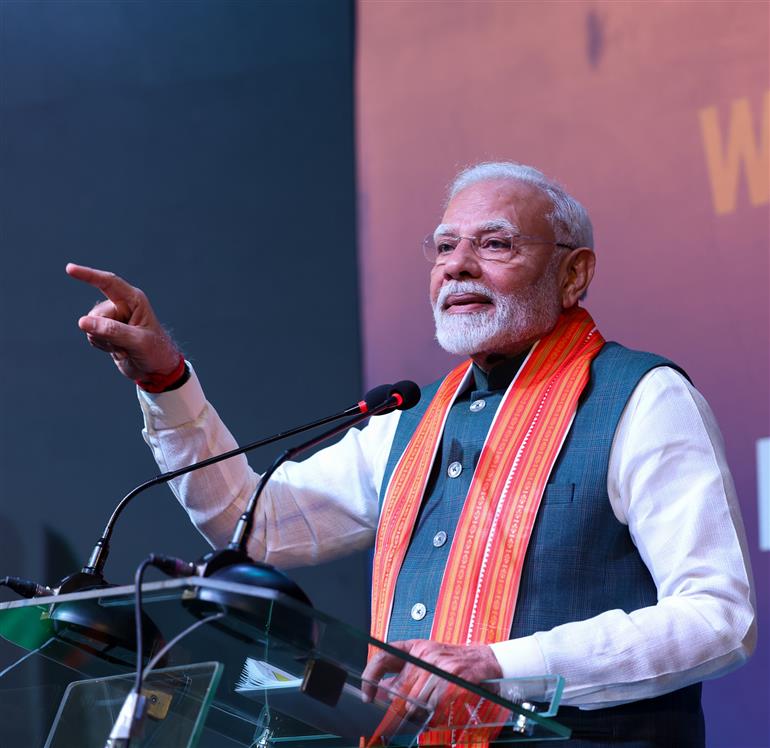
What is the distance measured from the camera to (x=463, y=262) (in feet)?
7.39

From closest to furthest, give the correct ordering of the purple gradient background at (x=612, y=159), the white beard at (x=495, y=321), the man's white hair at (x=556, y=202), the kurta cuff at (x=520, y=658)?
the kurta cuff at (x=520, y=658) → the white beard at (x=495, y=321) → the man's white hair at (x=556, y=202) → the purple gradient background at (x=612, y=159)

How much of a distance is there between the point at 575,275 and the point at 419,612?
0.77m

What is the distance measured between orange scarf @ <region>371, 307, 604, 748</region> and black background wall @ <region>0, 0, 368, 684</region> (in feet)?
3.70

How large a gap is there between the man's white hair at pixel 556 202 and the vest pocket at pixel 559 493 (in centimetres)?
57

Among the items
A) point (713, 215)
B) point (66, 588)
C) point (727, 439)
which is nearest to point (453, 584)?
point (66, 588)

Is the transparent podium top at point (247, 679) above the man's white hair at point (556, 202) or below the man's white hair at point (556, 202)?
below

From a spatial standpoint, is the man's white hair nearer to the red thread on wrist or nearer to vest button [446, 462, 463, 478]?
vest button [446, 462, 463, 478]

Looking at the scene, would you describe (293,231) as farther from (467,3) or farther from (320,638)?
(320,638)

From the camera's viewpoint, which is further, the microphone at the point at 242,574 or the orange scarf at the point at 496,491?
the orange scarf at the point at 496,491

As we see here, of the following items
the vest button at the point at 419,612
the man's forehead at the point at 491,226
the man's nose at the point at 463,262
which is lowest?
the vest button at the point at 419,612

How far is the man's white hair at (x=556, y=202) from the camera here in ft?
7.63

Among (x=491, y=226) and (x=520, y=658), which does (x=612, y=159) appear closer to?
(x=491, y=226)

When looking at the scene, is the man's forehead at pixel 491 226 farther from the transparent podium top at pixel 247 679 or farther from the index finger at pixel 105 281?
the transparent podium top at pixel 247 679

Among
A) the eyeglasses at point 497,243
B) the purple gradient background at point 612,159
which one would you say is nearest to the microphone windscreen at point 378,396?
the eyeglasses at point 497,243
